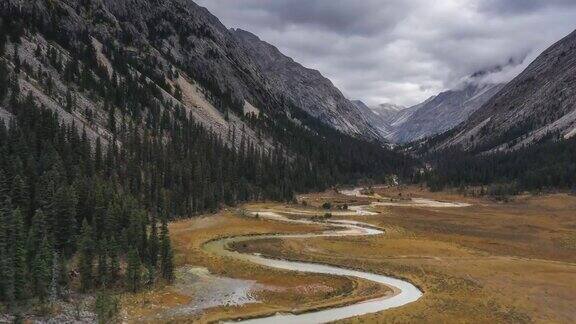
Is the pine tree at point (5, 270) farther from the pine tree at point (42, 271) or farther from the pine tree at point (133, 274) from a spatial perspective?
the pine tree at point (133, 274)

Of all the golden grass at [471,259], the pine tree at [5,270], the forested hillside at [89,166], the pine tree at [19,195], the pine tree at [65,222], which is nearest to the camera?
the pine tree at [5,270]

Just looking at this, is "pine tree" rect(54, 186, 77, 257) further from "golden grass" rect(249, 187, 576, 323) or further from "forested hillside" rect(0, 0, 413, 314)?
"golden grass" rect(249, 187, 576, 323)

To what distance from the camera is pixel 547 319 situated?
147 feet

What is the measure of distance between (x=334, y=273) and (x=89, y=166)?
62981 mm

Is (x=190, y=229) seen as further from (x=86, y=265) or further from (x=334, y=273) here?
(x=86, y=265)

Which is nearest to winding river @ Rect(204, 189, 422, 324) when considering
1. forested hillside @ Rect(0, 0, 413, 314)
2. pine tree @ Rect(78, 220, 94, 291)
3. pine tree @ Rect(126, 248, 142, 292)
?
pine tree @ Rect(126, 248, 142, 292)

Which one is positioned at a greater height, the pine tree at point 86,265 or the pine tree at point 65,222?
the pine tree at point 65,222

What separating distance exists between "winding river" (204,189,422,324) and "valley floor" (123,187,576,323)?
126 centimetres

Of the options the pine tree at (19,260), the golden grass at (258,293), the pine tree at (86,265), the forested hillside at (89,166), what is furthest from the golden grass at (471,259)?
the pine tree at (19,260)

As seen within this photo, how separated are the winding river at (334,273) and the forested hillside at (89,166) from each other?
46.5ft

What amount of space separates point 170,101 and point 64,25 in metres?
44.7

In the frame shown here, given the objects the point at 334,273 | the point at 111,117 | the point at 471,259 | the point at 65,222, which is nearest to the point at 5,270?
the point at 65,222

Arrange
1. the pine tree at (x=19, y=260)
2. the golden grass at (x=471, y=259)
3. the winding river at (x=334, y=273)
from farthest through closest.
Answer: the golden grass at (x=471, y=259) < the winding river at (x=334, y=273) < the pine tree at (x=19, y=260)

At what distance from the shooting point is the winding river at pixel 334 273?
149 feet
